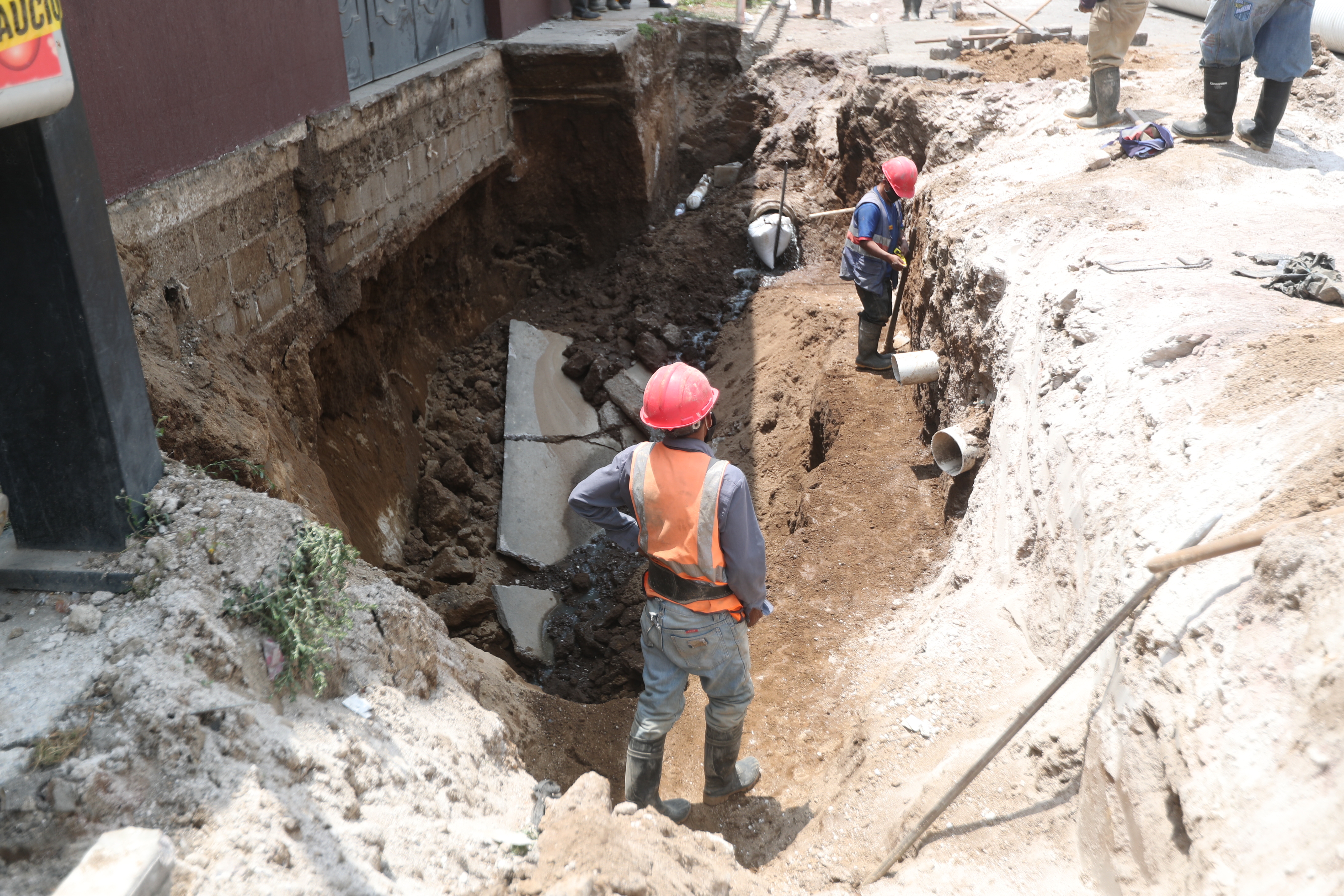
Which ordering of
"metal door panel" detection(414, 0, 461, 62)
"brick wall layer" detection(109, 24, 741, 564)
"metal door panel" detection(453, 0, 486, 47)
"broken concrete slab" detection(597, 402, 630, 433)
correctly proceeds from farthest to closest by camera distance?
"metal door panel" detection(453, 0, 486, 47) → "broken concrete slab" detection(597, 402, 630, 433) → "metal door panel" detection(414, 0, 461, 62) → "brick wall layer" detection(109, 24, 741, 564)

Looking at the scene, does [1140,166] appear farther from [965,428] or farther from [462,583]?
[462,583]

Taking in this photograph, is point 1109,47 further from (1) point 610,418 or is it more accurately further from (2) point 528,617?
(2) point 528,617

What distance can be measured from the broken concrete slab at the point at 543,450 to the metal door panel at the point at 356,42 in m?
2.73

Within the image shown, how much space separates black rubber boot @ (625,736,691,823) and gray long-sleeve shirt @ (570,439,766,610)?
806 millimetres

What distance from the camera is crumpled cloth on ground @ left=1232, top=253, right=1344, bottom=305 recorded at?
13.0 feet

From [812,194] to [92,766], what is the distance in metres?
9.96

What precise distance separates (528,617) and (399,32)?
4.97m

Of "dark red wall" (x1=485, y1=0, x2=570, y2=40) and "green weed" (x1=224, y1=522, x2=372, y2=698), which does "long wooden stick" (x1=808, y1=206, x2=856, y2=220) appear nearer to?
"dark red wall" (x1=485, y1=0, x2=570, y2=40)

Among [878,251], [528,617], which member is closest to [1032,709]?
[528,617]

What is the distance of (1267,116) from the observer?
5.97 meters

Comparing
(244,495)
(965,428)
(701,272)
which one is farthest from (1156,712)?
(701,272)

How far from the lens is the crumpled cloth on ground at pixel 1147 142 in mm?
6246

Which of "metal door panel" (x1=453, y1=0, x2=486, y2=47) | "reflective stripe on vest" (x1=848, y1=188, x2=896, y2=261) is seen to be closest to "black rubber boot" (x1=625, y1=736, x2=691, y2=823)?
"reflective stripe on vest" (x1=848, y1=188, x2=896, y2=261)

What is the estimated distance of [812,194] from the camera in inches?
426
